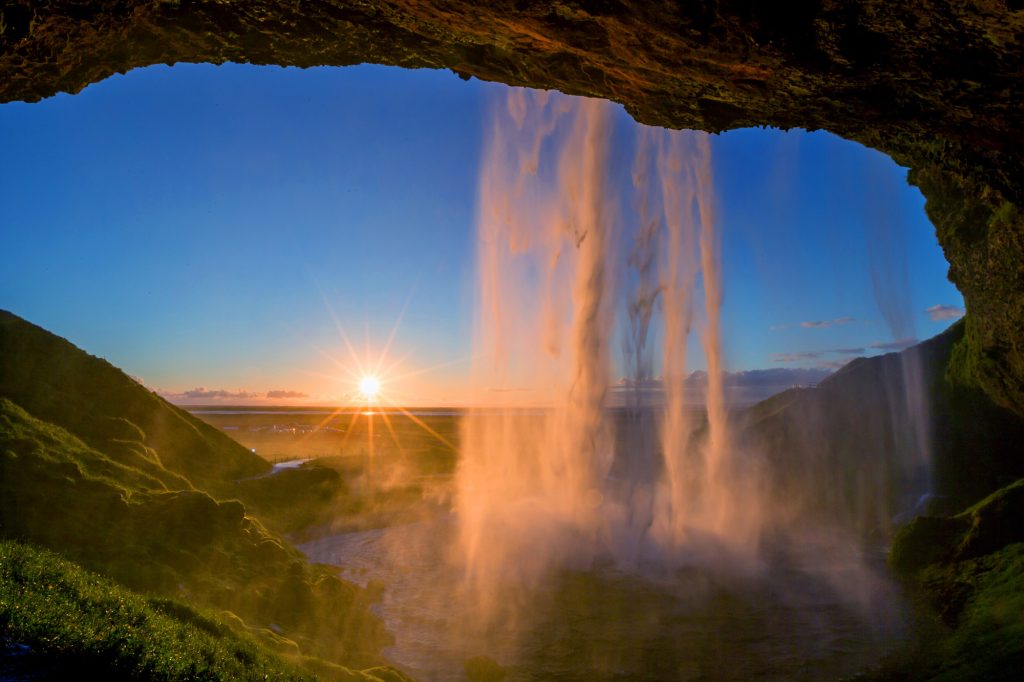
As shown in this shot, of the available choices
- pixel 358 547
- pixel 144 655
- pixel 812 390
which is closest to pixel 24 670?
pixel 144 655

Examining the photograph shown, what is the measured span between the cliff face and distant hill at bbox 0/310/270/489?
1409 centimetres

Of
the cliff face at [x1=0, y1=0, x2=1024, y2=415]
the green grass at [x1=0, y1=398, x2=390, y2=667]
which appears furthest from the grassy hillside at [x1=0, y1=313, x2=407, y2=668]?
the cliff face at [x1=0, y1=0, x2=1024, y2=415]

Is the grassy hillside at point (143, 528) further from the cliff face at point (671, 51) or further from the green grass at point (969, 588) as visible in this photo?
the green grass at point (969, 588)

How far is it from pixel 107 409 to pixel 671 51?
2861 centimetres

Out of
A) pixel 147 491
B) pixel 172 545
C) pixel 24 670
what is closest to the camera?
pixel 24 670

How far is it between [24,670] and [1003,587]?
2335 cm

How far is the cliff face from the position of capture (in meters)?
7.33

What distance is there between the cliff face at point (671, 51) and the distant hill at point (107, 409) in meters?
14.1

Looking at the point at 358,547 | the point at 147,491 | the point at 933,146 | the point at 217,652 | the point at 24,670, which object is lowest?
the point at 358,547

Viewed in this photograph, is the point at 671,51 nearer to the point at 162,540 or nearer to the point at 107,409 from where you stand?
the point at 162,540

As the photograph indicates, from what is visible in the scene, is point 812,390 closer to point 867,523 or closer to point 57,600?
point 867,523

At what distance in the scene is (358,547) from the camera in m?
26.9

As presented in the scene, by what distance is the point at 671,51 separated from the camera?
855 cm

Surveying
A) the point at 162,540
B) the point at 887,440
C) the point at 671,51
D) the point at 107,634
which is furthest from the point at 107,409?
the point at 887,440
